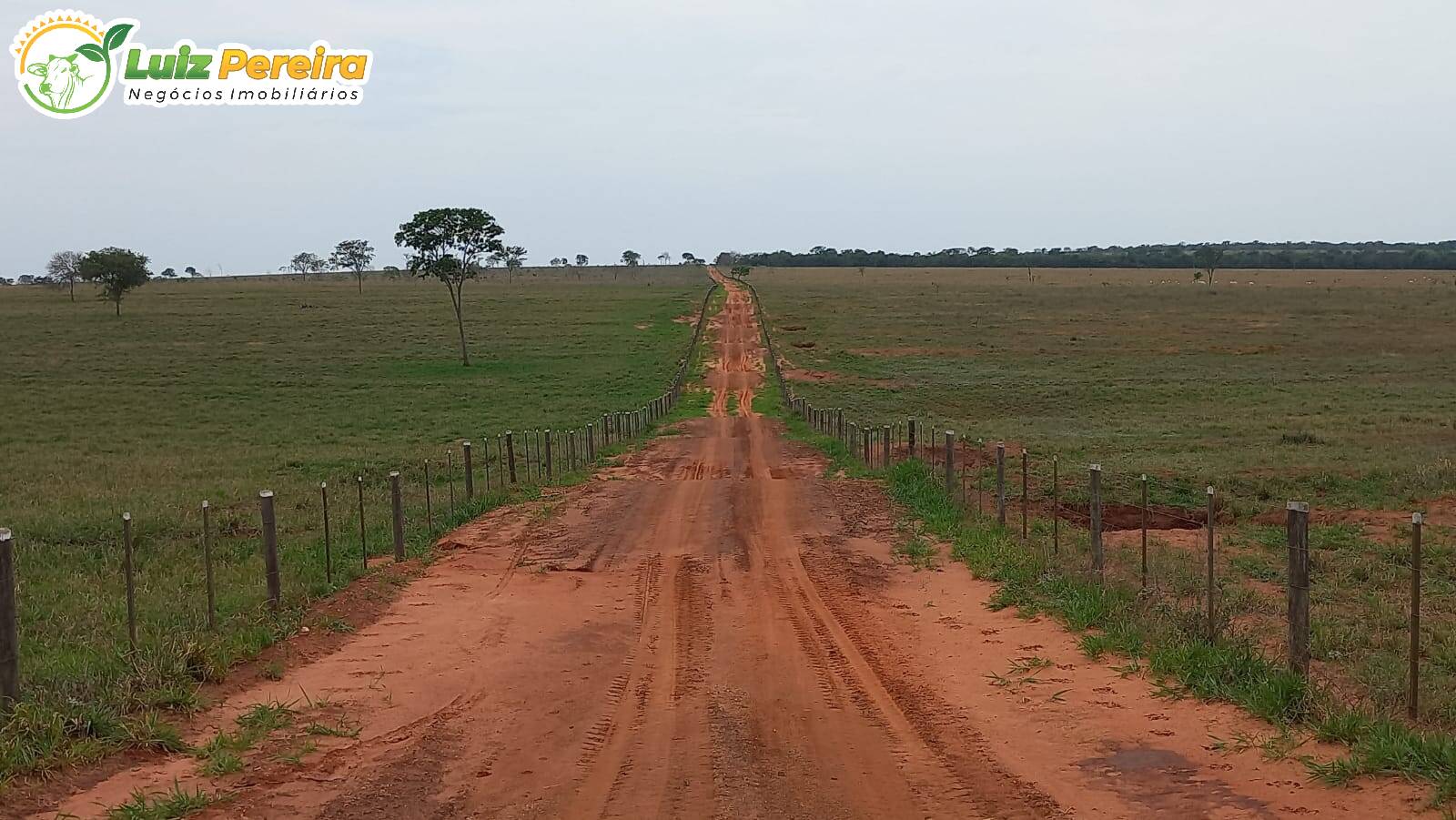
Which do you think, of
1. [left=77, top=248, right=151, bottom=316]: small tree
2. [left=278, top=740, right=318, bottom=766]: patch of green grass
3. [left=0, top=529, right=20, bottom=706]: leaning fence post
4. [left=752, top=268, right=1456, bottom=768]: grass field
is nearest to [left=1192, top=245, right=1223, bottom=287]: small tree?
[left=752, top=268, right=1456, bottom=768]: grass field

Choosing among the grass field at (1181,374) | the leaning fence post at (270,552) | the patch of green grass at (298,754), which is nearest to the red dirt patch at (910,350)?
the grass field at (1181,374)

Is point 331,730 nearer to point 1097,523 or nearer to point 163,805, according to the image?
point 163,805

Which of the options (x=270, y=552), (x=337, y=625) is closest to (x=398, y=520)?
(x=270, y=552)

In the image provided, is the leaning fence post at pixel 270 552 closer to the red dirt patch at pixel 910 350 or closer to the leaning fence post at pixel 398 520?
the leaning fence post at pixel 398 520

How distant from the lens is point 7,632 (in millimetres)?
7391

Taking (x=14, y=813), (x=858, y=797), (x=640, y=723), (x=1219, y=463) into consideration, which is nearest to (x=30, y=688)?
(x=14, y=813)

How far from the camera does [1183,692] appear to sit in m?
8.02

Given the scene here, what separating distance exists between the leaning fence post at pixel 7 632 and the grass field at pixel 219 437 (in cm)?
21

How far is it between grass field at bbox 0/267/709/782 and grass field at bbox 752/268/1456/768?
24.3 feet

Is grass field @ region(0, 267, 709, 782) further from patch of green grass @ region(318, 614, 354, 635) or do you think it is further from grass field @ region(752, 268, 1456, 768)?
grass field @ region(752, 268, 1456, 768)

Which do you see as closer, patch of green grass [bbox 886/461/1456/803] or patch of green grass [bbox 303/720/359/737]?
patch of green grass [bbox 886/461/1456/803]

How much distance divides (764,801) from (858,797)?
21.3 inches

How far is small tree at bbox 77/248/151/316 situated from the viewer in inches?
3248

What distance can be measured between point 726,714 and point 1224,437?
2503 centimetres
